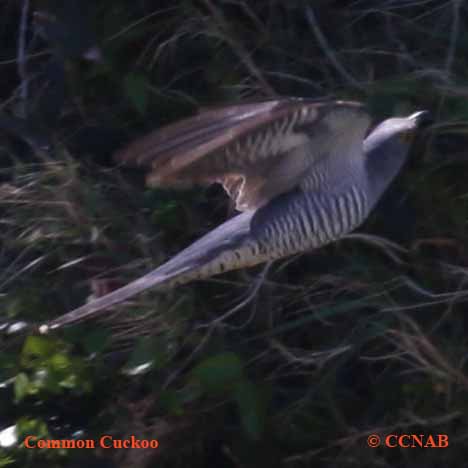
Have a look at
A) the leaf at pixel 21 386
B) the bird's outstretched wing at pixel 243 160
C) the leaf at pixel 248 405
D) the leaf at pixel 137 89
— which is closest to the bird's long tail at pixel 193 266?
the bird's outstretched wing at pixel 243 160

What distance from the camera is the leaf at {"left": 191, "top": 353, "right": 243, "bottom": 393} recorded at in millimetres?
2850

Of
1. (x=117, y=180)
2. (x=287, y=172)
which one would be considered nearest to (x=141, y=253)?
(x=117, y=180)

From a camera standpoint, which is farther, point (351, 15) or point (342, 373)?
point (351, 15)

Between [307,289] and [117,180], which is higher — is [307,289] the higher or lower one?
the lower one

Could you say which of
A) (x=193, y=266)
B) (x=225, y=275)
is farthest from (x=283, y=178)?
(x=225, y=275)

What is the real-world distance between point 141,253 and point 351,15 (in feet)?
2.78

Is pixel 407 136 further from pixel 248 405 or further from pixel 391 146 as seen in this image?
pixel 248 405

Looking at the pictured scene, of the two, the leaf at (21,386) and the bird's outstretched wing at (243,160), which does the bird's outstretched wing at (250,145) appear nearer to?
the bird's outstretched wing at (243,160)

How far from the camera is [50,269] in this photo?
3221mm

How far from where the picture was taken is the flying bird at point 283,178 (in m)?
2.63

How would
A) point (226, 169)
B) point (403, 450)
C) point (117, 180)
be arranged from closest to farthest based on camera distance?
point (226, 169)
point (403, 450)
point (117, 180)

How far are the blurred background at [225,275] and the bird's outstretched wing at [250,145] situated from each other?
0.84 ft

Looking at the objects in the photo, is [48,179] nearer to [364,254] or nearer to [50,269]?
[50,269]

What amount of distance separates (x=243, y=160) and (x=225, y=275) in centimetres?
53
